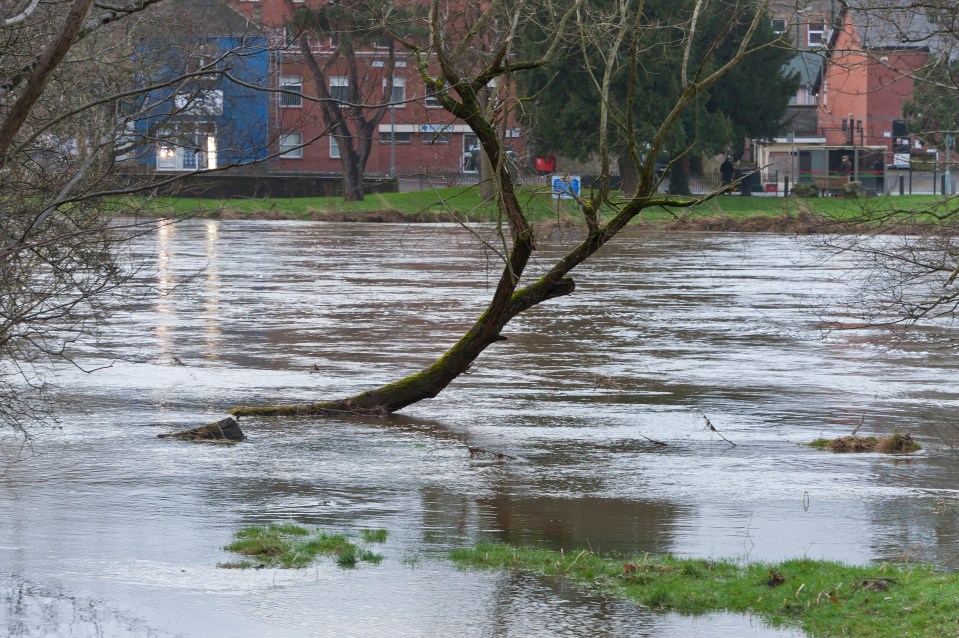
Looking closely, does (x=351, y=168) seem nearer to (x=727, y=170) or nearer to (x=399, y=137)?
(x=399, y=137)

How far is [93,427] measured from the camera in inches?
547

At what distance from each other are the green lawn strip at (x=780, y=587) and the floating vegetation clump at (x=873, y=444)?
4413 mm

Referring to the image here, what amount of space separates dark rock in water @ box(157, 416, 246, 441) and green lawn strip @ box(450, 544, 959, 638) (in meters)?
4.58

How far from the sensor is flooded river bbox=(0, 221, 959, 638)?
321 inches

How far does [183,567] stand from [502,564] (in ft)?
6.56

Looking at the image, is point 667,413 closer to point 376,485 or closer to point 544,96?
point 376,485

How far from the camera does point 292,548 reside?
→ 30.2 ft

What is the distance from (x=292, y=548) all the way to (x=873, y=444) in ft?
21.2

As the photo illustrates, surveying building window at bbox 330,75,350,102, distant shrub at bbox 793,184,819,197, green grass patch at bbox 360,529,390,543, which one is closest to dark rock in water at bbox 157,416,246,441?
building window at bbox 330,75,350,102

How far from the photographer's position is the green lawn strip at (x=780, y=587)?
757 centimetres

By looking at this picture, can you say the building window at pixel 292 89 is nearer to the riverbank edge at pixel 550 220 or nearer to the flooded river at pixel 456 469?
the flooded river at pixel 456 469

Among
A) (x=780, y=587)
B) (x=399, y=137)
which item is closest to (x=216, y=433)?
(x=780, y=587)

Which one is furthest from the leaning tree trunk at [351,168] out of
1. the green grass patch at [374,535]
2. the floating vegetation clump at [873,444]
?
the green grass patch at [374,535]

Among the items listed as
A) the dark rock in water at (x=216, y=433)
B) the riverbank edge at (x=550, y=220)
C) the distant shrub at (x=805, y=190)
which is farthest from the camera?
the distant shrub at (x=805, y=190)
